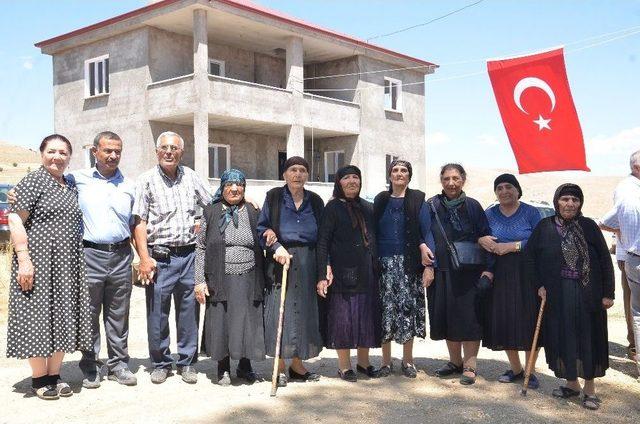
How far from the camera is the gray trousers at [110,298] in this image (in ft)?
17.0

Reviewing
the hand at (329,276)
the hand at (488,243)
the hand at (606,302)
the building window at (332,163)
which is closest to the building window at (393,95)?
the building window at (332,163)

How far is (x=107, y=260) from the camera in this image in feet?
17.1

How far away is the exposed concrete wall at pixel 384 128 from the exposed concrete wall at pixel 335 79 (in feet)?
0.98

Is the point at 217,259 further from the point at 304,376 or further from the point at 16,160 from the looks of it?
the point at 16,160

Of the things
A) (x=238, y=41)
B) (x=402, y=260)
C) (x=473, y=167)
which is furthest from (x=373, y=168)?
(x=473, y=167)

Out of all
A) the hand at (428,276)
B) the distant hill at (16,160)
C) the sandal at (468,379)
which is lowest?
the sandal at (468,379)

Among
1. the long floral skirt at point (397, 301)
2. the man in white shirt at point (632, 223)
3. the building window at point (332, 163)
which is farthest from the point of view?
the building window at point (332, 163)

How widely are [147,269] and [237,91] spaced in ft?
43.4

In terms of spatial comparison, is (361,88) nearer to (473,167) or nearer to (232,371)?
(232,371)

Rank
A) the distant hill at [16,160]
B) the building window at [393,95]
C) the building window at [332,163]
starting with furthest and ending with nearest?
the distant hill at [16,160] → the building window at [393,95] → the building window at [332,163]

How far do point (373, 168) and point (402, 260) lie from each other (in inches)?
655

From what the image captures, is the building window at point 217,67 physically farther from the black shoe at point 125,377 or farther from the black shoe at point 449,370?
the black shoe at point 449,370

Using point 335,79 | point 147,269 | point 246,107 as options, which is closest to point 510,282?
point 147,269

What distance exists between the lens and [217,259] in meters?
5.30
